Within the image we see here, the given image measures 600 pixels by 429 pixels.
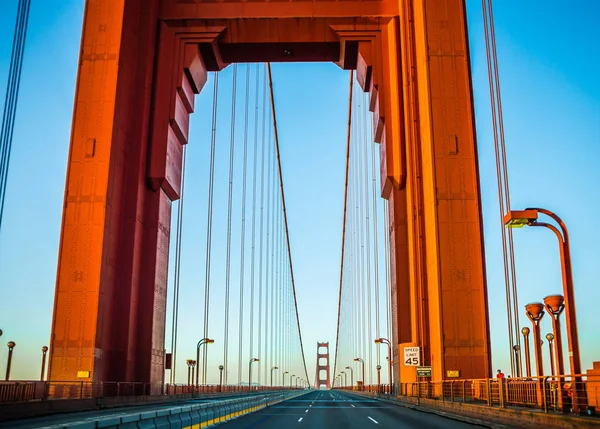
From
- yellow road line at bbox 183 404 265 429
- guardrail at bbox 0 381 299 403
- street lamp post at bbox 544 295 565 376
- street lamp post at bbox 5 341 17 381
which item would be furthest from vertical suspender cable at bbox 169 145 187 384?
street lamp post at bbox 544 295 565 376

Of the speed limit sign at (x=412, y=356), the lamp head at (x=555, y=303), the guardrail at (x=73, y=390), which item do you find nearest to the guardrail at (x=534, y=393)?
the speed limit sign at (x=412, y=356)

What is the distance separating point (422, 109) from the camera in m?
29.1

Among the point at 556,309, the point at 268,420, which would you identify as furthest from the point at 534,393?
the point at 268,420

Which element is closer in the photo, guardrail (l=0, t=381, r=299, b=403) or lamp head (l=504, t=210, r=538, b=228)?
lamp head (l=504, t=210, r=538, b=228)

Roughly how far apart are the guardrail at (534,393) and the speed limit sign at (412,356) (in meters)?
0.89

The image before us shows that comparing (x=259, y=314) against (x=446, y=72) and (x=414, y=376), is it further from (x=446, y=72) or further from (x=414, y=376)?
(x=446, y=72)

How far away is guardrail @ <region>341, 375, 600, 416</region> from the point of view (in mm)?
12469

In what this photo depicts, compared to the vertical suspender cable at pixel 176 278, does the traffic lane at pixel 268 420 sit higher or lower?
lower

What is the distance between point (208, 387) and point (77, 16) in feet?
93.7

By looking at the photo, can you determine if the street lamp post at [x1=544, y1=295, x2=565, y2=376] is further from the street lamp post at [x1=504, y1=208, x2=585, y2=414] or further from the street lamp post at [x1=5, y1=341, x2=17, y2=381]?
the street lamp post at [x1=5, y1=341, x2=17, y2=381]

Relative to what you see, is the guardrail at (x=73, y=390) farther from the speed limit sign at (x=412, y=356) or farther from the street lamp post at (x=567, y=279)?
the street lamp post at (x=567, y=279)

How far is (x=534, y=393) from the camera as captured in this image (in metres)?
15.8

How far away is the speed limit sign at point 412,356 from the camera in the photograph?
2700cm

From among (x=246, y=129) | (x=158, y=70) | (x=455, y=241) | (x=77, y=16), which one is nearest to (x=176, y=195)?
(x=158, y=70)
